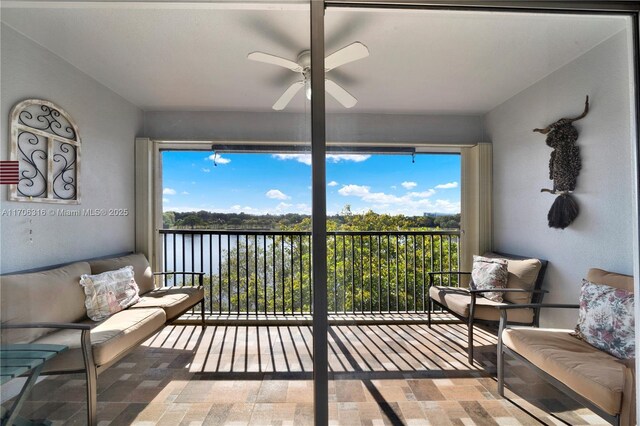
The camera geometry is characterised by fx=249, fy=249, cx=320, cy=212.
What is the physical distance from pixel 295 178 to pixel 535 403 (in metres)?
1.63

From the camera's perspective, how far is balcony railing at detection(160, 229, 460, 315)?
128 centimetres

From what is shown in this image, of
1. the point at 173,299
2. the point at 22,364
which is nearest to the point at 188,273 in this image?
the point at 173,299

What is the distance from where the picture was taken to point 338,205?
1.22 m

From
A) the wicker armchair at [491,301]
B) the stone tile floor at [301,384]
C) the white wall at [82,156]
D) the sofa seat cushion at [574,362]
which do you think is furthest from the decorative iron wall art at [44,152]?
the sofa seat cushion at [574,362]

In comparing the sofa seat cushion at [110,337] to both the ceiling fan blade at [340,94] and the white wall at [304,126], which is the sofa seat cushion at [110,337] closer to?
the white wall at [304,126]

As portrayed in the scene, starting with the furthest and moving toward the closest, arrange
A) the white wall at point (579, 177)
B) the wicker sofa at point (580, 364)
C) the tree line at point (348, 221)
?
the tree line at point (348, 221) → the white wall at point (579, 177) → the wicker sofa at point (580, 364)

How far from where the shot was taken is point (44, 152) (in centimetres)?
113

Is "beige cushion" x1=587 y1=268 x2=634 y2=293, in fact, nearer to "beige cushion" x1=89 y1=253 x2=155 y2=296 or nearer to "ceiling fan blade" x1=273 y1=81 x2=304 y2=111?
"ceiling fan blade" x1=273 y1=81 x2=304 y2=111

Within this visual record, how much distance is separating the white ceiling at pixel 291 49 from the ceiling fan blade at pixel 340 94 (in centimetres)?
3

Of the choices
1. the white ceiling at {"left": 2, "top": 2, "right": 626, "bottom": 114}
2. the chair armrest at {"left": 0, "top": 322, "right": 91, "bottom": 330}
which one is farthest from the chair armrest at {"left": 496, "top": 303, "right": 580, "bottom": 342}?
the chair armrest at {"left": 0, "top": 322, "right": 91, "bottom": 330}

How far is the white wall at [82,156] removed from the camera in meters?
1.08

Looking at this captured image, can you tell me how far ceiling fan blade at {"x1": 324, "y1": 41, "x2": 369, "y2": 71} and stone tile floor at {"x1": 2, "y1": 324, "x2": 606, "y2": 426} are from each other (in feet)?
3.98

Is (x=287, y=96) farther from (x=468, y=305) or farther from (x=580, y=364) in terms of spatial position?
(x=580, y=364)

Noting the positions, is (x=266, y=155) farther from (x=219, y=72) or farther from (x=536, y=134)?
(x=536, y=134)
